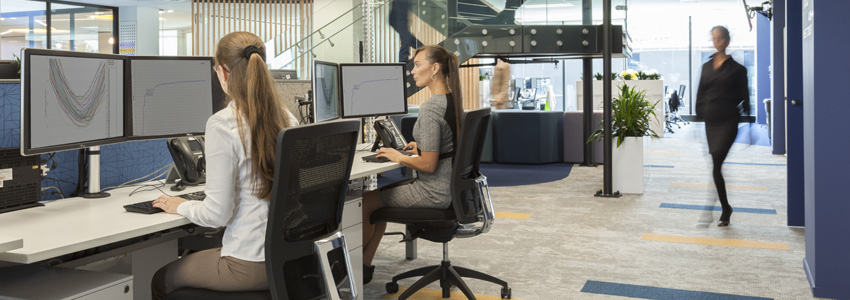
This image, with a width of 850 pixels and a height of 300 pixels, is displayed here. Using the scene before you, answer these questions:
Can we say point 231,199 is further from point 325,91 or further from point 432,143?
point 325,91

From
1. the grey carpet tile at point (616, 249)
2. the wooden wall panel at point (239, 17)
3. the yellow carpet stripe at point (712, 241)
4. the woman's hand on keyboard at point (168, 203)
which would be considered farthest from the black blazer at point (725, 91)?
the wooden wall panel at point (239, 17)

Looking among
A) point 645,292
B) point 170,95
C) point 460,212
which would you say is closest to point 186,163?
point 170,95

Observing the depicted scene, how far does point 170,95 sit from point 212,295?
1.09m

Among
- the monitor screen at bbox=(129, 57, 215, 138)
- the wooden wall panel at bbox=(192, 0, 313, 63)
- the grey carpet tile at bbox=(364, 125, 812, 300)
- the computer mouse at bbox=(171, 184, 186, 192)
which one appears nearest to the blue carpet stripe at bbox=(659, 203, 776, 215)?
the grey carpet tile at bbox=(364, 125, 812, 300)

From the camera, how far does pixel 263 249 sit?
203 cm

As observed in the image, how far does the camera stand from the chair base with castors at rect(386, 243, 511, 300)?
338 centimetres

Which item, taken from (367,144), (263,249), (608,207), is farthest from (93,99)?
(608,207)

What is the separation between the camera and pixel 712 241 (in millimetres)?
4648

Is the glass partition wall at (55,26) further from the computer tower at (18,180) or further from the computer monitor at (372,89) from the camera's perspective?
the computer tower at (18,180)

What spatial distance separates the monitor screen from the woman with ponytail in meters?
0.74

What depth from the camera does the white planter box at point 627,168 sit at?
6.57m

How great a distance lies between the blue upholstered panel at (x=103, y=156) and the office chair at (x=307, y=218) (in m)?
0.84

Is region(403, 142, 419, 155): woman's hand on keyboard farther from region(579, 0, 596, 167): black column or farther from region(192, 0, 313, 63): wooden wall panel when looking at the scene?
region(192, 0, 313, 63): wooden wall panel

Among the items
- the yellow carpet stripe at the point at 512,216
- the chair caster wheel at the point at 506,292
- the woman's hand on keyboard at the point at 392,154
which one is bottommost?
the chair caster wheel at the point at 506,292
